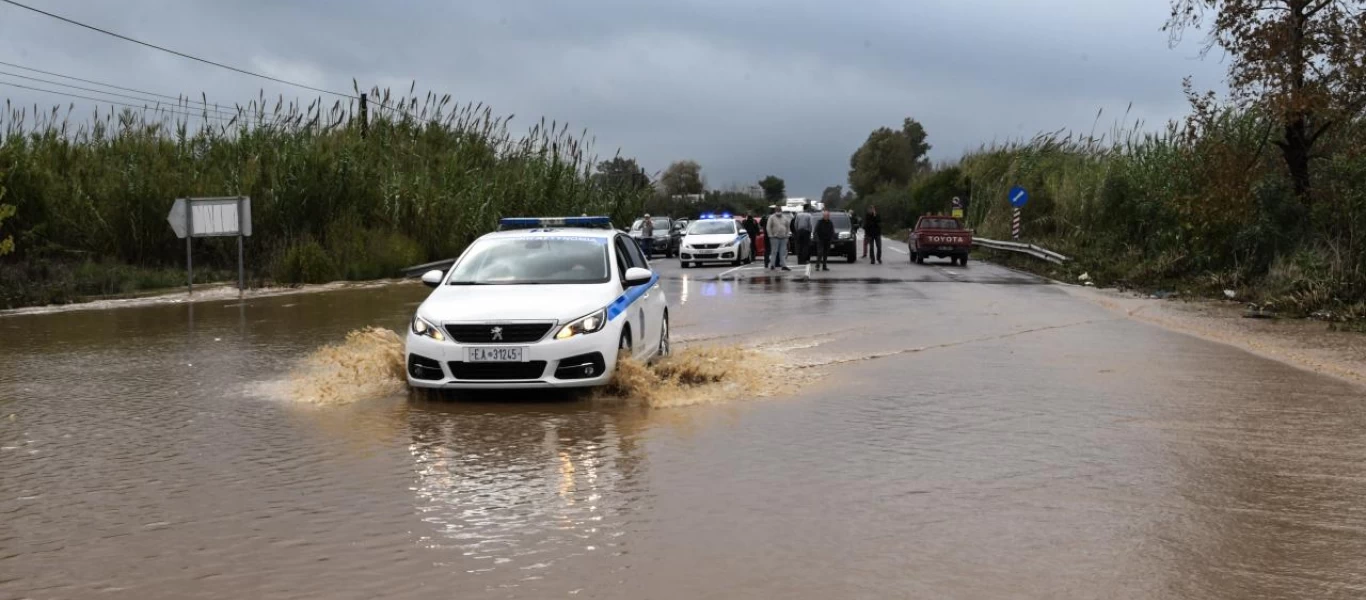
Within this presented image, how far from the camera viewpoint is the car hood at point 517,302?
10531 mm

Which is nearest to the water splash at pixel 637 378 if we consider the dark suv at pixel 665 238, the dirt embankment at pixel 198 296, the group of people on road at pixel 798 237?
the dirt embankment at pixel 198 296

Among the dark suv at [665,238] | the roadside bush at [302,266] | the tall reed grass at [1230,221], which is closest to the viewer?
the tall reed grass at [1230,221]

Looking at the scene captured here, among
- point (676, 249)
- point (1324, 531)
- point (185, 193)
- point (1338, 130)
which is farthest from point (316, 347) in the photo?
point (676, 249)

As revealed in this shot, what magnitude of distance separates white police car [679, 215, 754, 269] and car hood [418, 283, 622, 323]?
26997 mm

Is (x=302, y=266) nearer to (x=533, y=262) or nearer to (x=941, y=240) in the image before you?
(x=533, y=262)

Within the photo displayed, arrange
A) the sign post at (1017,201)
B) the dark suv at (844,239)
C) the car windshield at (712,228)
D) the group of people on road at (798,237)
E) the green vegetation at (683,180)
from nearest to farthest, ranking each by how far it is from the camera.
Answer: the group of people on road at (798,237) → the car windshield at (712,228) → the dark suv at (844,239) → the sign post at (1017,201) → the green vegetation at (683,180)

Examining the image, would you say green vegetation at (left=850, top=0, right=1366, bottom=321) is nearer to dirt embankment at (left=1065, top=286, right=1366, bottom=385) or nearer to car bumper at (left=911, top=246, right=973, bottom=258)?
dirt embankment at (left=1065, top=286, right=1366, bottom=385)

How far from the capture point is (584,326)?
10.6 metres

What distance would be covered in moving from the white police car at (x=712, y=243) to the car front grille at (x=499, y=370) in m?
27.9

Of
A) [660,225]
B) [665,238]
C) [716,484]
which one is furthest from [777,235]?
[716,484]

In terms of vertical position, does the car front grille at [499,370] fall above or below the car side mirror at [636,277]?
below

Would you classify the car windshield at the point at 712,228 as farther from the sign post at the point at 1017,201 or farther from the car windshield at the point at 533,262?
the car windshield at the point at 533,262

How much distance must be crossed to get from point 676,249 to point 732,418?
42797 mm

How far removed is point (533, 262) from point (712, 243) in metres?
26.6
